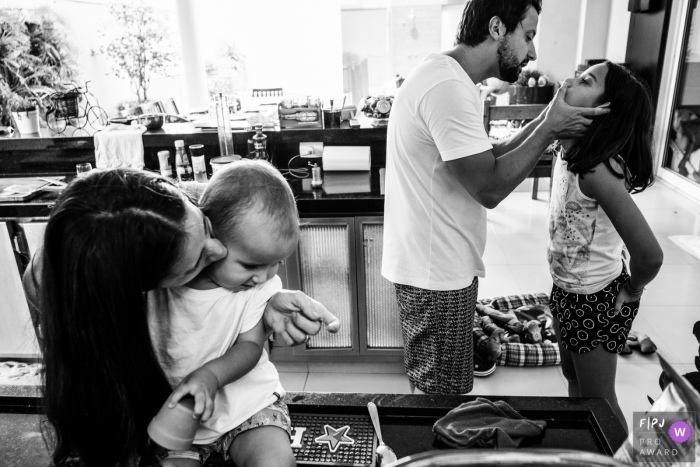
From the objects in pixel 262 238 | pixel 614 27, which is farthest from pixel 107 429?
pixel 614 27

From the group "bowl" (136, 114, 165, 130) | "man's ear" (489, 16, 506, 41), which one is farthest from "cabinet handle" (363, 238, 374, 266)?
"bowl" (136, 114, 165, 130)

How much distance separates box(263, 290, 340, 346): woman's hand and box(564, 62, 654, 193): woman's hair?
92cm

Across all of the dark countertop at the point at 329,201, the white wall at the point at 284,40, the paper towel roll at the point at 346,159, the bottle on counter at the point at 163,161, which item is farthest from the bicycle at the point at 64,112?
the white wall at the point at 284,40

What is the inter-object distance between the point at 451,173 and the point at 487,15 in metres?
0.49

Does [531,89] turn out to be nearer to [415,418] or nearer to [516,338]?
[516,338]

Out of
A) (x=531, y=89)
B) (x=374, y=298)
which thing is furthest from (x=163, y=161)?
(x=531, y=89)

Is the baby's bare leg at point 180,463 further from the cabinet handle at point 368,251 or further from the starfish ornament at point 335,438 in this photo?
the cabinet handle at point 368,251

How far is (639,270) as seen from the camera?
138 cm

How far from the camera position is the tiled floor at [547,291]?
2.58 m

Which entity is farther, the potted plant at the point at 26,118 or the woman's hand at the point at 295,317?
the potted plant at the point at 26,118

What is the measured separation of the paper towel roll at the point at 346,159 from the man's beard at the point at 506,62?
1.21 metres

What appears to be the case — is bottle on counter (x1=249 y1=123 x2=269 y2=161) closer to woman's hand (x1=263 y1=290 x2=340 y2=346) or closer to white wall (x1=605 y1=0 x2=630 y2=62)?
woman's hand (x1=263 y1=290 x2=340 y2=346)

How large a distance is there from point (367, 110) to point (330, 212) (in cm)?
83

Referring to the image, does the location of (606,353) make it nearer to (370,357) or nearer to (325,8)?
(370,357)
